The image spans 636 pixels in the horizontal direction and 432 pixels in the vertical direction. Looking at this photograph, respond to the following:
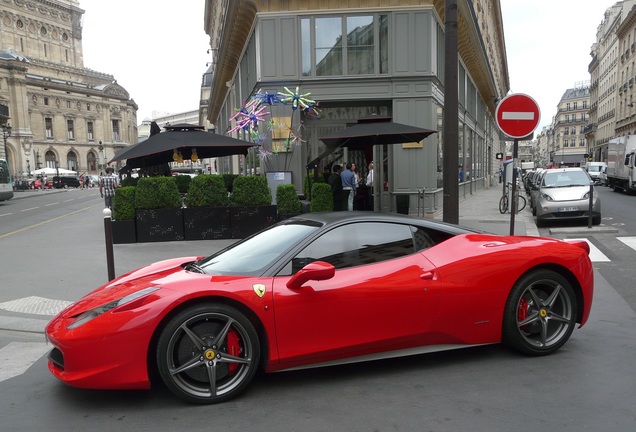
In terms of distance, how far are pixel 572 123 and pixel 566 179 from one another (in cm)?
12700

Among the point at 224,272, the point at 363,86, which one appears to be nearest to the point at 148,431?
the point at 224,272

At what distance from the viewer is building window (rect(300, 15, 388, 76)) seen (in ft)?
49.7

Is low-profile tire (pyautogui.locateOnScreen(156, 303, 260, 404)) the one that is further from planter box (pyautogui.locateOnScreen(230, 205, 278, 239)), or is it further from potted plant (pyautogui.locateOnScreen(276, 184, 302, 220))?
potted plant (pyautogui.locateOnScreen(276, 184, 302, 220))

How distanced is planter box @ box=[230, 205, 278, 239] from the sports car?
22.7 feet

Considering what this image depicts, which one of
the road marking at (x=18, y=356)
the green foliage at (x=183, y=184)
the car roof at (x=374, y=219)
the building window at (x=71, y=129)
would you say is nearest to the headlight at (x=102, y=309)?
the road marking at (x=18, y=356)

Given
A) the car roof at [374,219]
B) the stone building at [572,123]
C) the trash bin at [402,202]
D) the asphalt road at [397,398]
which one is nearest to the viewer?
the asphalt road at [397,398]

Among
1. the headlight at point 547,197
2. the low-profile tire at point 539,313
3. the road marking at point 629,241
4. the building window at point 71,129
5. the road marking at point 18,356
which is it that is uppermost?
the building window at point 71,129

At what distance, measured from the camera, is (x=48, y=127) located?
370 feet

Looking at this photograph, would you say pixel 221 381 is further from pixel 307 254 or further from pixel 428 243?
pixel 428 243

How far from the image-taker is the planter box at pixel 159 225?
36.9ft

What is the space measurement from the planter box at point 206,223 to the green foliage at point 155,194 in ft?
1.41

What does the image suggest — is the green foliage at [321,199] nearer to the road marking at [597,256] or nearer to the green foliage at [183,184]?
the road marking at [597,256]

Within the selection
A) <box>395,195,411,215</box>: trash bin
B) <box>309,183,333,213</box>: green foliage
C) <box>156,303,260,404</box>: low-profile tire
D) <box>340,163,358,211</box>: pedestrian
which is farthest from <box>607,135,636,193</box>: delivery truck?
<box>156,303,260,404</box>: low-profile tire

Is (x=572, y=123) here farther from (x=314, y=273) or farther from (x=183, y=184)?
(x=314, y=273)
